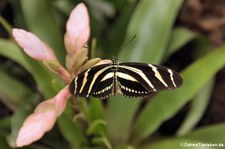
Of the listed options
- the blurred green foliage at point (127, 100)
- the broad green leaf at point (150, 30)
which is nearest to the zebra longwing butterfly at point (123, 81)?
the blurred green foliage at point (127, 100)

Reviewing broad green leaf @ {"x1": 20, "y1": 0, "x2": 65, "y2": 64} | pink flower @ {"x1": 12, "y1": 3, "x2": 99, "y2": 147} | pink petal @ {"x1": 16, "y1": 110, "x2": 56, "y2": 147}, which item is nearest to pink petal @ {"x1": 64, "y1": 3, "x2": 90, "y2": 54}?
pink flower @ {"x1": 12, "y1": 3, "x2": 99, "y2": 147}

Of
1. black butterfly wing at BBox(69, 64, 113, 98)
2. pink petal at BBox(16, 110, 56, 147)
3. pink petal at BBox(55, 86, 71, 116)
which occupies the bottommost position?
pink petal at BBox(16, 110, 56, 147)

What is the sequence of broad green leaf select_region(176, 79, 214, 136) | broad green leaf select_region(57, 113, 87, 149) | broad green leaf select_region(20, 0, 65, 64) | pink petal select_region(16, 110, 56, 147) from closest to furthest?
pink petal select_region(16, 110, 56, 147) < broad green leaf select_region(57, 113, 87, 149) < broad green leaf select_region(20, 0, 65, 64) < broad green leaf select_region(176, 79, 214, 136)

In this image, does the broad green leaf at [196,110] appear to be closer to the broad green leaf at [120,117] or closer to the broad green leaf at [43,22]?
the broad green leaf at [120,117]

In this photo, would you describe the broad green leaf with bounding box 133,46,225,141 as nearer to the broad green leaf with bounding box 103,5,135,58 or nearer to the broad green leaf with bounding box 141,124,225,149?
the broad green leaf with bounding box 141,124,225,149

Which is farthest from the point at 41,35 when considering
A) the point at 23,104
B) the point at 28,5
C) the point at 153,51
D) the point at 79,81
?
the point at 79,81

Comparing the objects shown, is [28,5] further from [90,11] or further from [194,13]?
[194,13]
